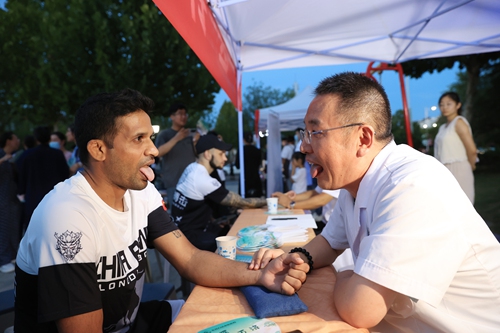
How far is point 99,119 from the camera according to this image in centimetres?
168

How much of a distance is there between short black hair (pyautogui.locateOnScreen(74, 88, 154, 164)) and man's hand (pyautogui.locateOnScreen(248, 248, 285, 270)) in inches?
32.4

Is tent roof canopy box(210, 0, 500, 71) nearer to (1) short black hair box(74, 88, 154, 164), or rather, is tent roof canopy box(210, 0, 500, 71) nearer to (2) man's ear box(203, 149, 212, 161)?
(2) man's ear box(203, 149, 212, 161)

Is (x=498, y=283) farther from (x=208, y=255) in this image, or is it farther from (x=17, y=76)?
(x=17, y=76)

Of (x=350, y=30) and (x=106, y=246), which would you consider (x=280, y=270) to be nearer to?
(x=106, y=246)

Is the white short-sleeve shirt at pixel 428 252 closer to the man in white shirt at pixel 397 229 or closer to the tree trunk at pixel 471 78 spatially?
the man in white shirt at pixel 397 229

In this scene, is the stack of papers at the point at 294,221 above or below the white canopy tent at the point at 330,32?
below

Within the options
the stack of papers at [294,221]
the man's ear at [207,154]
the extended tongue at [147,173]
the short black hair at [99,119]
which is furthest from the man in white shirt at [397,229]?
the man's ear at [207,154]

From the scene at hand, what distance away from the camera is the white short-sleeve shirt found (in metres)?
1.15

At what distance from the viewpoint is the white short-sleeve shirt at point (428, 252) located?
3.78 ft

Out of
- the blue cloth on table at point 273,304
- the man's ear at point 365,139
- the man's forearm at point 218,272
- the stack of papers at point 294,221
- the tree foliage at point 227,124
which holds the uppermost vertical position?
the tree foliage at point 227,124

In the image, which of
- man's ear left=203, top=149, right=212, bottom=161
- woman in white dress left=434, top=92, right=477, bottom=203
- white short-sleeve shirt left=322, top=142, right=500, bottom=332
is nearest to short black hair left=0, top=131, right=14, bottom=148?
man's ear left=203, top=149, right=212, bottom=161

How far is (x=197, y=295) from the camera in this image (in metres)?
1.65

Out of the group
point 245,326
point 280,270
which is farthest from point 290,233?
point 245,326

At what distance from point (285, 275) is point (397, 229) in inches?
22.4
